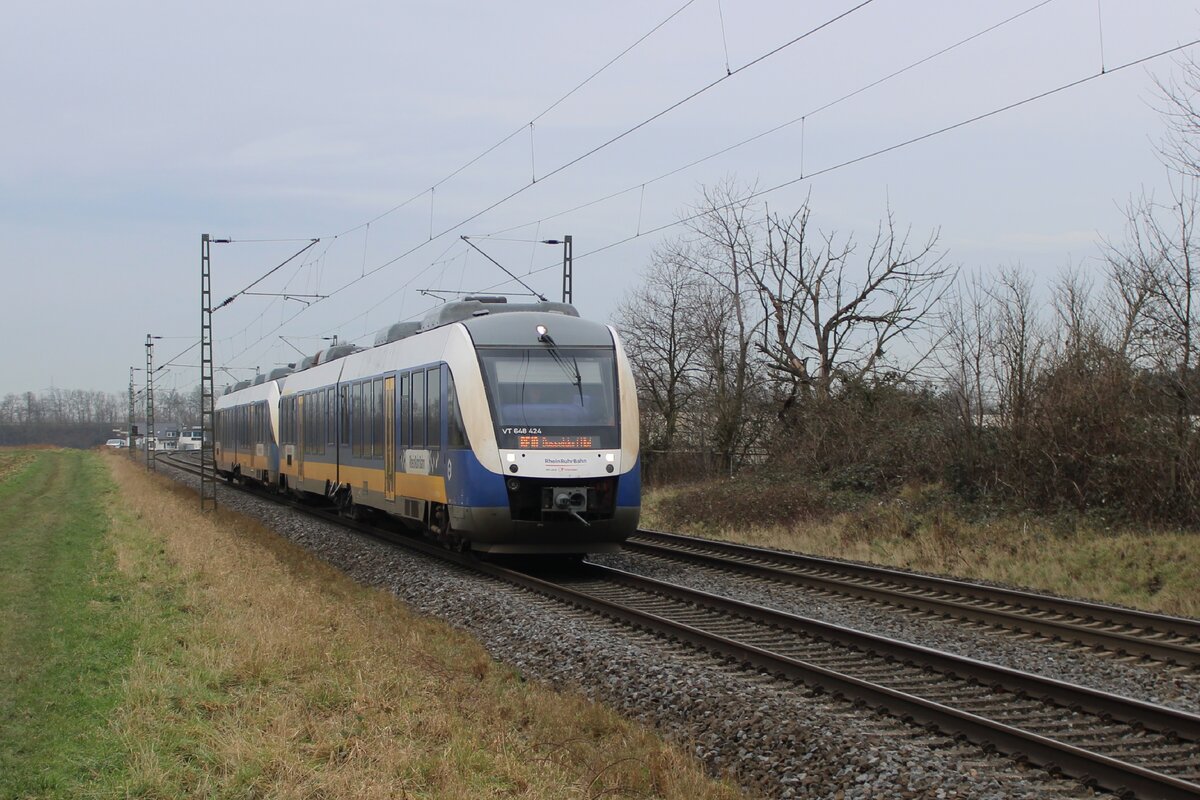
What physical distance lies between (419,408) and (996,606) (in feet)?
27.1

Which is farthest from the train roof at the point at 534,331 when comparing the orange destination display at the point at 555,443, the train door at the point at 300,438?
the train door at the point at 300,438

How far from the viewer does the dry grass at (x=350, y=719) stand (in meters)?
6.05

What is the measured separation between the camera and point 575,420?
47.2 feet

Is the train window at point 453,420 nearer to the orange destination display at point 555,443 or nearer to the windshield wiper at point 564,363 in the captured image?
the orange destination display at point 555,443

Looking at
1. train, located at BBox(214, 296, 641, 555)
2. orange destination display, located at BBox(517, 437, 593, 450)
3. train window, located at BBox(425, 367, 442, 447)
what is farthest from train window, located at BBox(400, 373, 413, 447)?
orange destination display, located at BBox(517, 437, 593, 450)

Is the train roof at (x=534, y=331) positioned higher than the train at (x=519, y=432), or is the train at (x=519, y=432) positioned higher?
the train roof at (x=534, y=331)

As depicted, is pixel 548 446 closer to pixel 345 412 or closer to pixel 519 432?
pixel 519 432

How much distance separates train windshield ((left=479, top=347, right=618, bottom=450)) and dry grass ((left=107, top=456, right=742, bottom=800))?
3014 millimetres

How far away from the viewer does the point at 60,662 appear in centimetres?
937

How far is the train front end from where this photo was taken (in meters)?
14.1

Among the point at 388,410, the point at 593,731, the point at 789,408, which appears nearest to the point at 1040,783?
the point at 593,731

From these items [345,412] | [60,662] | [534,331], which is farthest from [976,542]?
[60,662]

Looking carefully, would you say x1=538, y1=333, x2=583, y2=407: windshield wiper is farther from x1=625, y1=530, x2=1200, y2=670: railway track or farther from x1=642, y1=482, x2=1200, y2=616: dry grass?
x1=642, y1=482, x2=1200, y2=616: dry grass

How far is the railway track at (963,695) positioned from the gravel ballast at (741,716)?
0.48 feet
